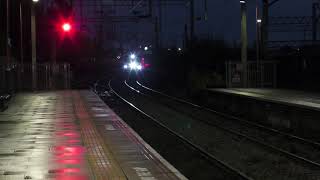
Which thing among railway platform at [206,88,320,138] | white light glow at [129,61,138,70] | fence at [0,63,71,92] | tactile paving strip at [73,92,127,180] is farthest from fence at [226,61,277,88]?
white light glow at [129,61,138,70]

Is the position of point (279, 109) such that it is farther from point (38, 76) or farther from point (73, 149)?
point (38, 76)

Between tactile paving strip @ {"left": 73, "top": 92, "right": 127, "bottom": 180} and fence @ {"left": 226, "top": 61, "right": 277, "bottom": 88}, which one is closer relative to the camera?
tactile paving strip @ {"left": 73, "top": 92, "right": 127, "bottom": 180}

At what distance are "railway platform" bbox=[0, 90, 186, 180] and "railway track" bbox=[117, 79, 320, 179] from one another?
11.4 ft

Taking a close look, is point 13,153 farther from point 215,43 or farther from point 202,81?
point 215,43

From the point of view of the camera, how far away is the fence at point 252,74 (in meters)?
36.3

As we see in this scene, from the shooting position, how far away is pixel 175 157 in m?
16.1

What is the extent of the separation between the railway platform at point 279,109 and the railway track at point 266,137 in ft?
4.15

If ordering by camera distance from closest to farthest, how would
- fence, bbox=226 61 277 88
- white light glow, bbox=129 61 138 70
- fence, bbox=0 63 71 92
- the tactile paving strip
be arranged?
the tactile paving strip → fence, bbox=226 61 277 88 → fence, bbox=0 63 71 92 → white light glow, bbox=129 61 138 70

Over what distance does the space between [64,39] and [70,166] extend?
74392 millimetres

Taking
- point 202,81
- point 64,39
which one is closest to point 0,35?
point 202,81

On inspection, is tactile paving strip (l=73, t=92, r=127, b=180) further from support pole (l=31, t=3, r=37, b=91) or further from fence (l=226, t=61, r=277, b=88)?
support pole (l=31, t=3, r=37, b=91)

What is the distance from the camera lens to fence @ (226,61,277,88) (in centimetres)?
3628

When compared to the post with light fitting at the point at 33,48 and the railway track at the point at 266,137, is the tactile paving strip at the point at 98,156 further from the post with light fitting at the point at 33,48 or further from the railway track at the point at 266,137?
the post with light fitting at the point at 33,48

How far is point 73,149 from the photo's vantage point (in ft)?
47.1
